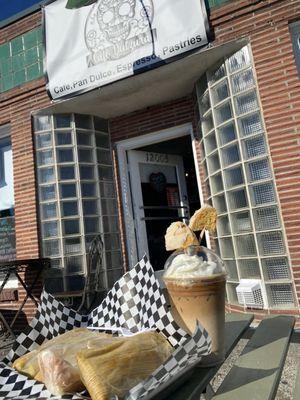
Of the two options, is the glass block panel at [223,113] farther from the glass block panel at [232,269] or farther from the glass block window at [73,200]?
the glass block window at [73,200]

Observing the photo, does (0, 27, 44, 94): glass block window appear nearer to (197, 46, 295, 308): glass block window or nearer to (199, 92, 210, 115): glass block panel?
(199, 92, 210, 115): glass block panel

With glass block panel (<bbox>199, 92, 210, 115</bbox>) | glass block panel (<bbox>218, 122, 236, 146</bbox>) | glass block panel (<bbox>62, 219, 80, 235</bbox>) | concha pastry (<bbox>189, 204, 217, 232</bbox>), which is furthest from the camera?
glass block panel (<bbox>62, 219, 80, 235</bbox>)

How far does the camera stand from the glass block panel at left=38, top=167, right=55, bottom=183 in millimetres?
5230

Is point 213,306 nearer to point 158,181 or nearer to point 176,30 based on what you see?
point 176,30

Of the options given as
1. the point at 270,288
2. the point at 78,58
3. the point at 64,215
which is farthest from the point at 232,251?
the point at 78,58

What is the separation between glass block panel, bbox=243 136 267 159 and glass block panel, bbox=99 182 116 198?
246 cm

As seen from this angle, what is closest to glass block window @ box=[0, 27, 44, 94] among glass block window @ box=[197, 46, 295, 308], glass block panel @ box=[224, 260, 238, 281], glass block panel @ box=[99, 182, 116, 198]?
glass block panel @ box=[99, 182, 116, 198]

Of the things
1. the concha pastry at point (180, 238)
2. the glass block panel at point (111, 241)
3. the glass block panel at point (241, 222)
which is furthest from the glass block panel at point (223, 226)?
the concha pastry at point (180, 238)

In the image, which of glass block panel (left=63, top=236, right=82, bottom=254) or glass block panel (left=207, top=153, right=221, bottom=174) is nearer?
glass block panel (left=207, top=153, right=221, bottom=174)

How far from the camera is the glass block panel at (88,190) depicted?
208 inches

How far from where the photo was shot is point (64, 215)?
515 cm

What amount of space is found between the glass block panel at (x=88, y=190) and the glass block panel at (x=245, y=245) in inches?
98.3

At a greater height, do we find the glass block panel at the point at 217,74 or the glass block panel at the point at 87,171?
the glass block panel at the point at 217,74

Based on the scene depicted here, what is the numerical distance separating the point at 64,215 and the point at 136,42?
9.03ft
